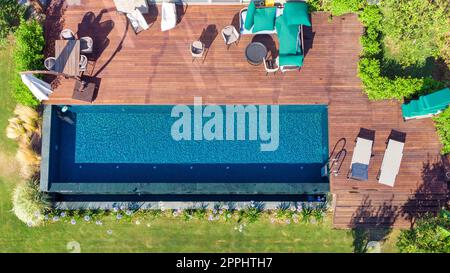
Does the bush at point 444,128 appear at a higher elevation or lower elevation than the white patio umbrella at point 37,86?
lower

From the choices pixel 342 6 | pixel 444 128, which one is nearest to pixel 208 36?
pixel 342 6

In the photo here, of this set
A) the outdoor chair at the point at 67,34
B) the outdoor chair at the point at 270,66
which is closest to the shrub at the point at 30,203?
the outdoor chair at the point at 67,34

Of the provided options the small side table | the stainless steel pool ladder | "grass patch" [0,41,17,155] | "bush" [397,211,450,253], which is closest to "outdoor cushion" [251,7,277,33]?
the stainless steel pool ladder

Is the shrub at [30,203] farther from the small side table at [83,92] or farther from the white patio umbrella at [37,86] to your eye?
the small side table at [83,92]

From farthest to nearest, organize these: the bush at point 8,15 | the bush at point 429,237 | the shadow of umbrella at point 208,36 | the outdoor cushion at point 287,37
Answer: the shadow of umbrella at point 208,36, the bush at point 8,15, the outdoor cushion at point 287,37, the bush at point 429,237

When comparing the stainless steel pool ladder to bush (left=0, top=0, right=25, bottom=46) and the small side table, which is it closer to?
the small side table
